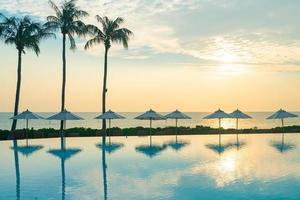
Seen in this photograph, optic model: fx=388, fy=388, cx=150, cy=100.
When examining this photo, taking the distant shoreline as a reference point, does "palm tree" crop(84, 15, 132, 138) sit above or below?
above

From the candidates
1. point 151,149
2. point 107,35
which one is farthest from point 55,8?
point 151,149

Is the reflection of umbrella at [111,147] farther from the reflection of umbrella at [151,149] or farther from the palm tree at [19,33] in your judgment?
the palm tree at [19,33]

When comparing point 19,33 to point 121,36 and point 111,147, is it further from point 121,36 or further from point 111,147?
point 111,147

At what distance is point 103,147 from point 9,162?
6.75 metres

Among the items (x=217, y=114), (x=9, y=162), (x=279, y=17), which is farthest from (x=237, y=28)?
(x=9, y=162)

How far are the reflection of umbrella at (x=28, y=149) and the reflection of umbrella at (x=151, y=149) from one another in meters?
5.88

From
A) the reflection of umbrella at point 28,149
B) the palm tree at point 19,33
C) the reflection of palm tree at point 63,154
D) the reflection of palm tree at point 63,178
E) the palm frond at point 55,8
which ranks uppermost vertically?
the palm frond at point 55,8

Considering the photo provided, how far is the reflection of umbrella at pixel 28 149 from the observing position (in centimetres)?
2108

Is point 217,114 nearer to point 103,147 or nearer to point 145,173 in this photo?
point 103,147

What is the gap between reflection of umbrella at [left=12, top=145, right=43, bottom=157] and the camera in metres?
21.1

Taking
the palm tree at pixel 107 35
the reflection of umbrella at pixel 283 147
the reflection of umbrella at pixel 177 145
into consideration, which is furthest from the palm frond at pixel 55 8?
the reflection of umbrella at pixel 283 147

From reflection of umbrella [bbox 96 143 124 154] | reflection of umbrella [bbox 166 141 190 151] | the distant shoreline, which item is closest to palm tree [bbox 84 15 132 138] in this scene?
the distant shoreline

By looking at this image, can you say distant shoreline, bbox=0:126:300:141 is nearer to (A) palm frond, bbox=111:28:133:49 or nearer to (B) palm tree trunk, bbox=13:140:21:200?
(B) palm tree trunk, bbox=13:140:21:200

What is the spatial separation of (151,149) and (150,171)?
23.1ft
